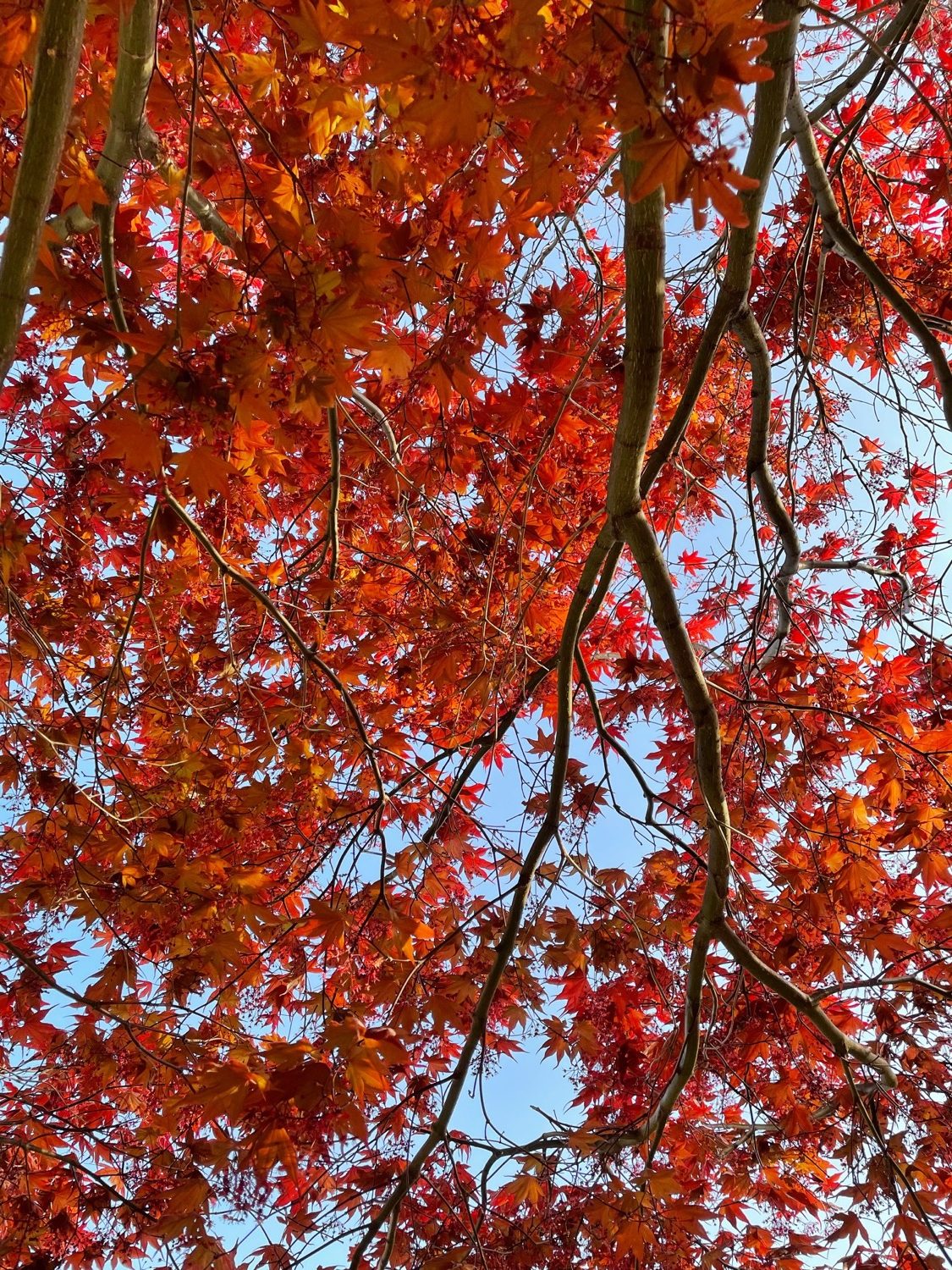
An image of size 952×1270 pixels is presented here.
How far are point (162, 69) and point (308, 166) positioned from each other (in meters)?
0.49

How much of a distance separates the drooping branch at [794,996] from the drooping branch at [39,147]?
6.78 feet

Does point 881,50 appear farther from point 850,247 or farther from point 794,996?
point 794,996

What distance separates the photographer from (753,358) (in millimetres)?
2244

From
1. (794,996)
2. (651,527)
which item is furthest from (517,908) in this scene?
(651,527)

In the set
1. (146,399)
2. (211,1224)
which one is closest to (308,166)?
(146,399)

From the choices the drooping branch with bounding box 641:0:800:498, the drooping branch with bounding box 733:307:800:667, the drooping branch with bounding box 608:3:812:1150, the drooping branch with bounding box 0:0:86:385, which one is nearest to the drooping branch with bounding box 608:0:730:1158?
the drooping branch with bounding box 608:3:812:1150

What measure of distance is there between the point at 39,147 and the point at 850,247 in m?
1.87

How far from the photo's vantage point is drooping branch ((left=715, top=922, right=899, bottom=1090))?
209cm

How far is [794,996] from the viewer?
210 centimetres

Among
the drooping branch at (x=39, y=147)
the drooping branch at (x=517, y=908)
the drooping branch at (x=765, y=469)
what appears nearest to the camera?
the drooping branch at (x=39, y=147)

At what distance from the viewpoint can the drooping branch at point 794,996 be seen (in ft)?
6.86

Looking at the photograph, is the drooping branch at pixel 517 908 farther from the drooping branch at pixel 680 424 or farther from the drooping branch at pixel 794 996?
the drooping branch at pixel 794 996

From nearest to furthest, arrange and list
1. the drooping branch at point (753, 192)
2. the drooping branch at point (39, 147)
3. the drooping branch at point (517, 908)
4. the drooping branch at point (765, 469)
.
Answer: the drooping branch at point (39, 147) → the drooping branch at point (753, 192) → the drooping branch at point (517, 908) → the drooping branch at point (765, 469)

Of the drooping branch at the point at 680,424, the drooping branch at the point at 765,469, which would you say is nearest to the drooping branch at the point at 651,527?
the drooping branch at the point at 680,424
